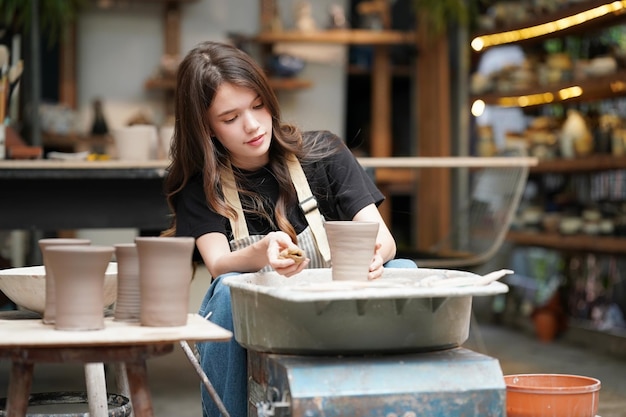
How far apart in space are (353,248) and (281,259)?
15 cm

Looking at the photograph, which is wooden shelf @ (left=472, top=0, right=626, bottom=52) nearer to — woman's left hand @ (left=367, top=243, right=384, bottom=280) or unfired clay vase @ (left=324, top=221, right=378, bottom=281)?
woman's left hand @ (left=367, top=243, right=384, bottom=280)

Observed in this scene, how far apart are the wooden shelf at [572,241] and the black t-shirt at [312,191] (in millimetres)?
2886

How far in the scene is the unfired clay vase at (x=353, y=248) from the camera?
86.0 inches

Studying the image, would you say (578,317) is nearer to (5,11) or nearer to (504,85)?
(504,85)

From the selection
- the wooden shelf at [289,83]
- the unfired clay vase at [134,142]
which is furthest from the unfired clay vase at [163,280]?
the wooden shelf at [289,83]

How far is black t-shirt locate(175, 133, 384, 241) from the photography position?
2.73m

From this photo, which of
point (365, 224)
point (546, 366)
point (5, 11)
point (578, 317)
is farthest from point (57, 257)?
point (578, 317)

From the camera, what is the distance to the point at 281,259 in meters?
2.22

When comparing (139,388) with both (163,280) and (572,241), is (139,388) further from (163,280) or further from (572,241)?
(572,241)

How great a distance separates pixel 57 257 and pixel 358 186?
3.54 feet

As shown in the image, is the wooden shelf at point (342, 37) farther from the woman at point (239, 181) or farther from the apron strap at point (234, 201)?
the apron strap at point (234, 201)

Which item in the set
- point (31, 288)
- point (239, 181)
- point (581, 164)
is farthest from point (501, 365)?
point (31, 288)

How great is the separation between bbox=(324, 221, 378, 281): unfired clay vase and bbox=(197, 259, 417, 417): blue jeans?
Result: 337mm

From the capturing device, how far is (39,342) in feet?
5.95
